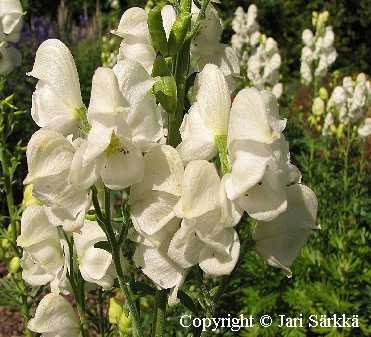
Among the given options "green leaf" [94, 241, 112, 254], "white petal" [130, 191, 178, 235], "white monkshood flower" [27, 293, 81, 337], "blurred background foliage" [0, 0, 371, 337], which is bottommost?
"blurred background foliage" [0, 0, 371, 337]

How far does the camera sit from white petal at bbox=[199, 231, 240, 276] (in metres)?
0.82

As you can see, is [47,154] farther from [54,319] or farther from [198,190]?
[54,319]

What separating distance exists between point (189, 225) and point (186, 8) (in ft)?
1.20

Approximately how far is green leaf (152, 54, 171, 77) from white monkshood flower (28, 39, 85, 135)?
117 millimetres

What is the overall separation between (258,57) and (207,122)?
145 inches

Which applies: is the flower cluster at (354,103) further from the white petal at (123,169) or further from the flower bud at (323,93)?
the white petal at (123,169)

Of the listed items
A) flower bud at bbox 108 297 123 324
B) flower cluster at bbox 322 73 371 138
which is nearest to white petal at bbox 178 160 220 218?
flower bud at bbox 108 297 123 324

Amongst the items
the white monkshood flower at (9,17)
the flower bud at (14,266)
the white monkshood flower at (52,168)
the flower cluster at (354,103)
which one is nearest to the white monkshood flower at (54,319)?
the white monkshood flower at (52,168)

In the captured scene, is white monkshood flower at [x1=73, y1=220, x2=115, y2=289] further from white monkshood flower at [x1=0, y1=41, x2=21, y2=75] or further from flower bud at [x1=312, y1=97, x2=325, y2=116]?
flower bud at [x1=312, y1=97, x2=325, y2=116]

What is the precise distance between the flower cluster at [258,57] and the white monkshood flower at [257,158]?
3281 mm

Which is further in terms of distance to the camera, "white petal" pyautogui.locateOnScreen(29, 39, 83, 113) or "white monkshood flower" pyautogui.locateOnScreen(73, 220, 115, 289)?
"white monkshood flower" pyautogui.locateOnScreen(73, 220, 115, 289)

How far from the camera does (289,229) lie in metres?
0.87

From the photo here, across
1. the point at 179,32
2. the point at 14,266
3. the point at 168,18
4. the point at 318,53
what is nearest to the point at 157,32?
the point at 179,32

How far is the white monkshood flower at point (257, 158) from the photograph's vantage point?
30.1 inches
